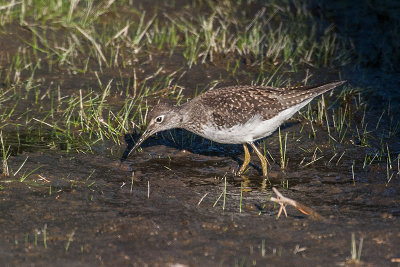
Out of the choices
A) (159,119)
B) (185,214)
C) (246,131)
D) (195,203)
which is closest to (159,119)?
(159,119)

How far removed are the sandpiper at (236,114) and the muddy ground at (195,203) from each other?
1.46 ft

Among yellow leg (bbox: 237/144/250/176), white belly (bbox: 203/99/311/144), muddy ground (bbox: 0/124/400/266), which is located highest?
white belly (bbox: 203/99/311/144)

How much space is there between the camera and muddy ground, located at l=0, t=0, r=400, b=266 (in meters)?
5.20

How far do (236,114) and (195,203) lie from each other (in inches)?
56.3

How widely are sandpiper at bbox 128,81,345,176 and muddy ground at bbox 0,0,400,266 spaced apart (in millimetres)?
445

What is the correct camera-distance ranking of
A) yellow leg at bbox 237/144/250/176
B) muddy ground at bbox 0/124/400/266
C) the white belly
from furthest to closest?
yellow leg at bbox 237/144/250/176 → the white belly → muddy ground at bbox 0/124/400/266

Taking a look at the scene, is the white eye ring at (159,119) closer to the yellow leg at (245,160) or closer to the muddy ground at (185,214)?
the muddy ground at (185,214)

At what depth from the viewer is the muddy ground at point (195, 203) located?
5.20 meters

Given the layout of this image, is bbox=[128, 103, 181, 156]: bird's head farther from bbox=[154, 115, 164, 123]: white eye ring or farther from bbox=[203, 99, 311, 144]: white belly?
bbox=[203, 99, 311, 144]: white belly

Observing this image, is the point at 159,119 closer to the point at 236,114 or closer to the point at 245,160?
the point at 236,114

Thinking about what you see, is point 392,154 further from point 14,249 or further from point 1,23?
point 1,23

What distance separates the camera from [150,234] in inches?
218

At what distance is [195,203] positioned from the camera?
20.9ft

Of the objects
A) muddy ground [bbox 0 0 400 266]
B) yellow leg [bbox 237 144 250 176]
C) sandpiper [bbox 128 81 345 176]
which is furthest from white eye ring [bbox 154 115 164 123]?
yellow leg [bbox 237 144 250 176]
